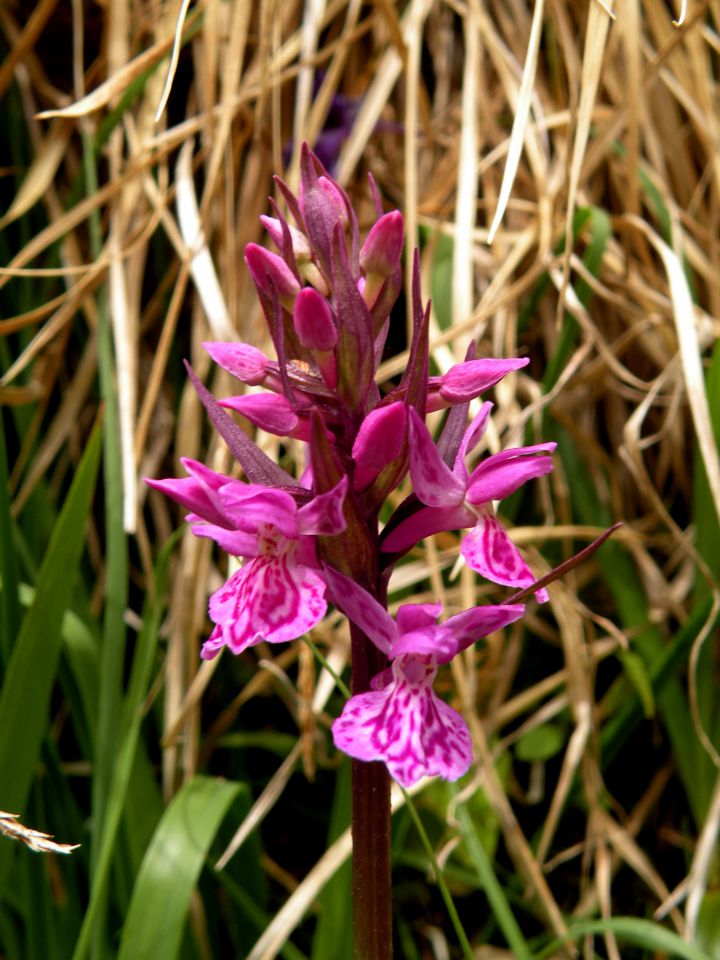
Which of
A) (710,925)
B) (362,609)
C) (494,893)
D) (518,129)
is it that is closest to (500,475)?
(362,609)

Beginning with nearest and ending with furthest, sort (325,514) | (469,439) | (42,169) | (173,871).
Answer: (325,514) → (469,439) → (173,871) → (42,169)

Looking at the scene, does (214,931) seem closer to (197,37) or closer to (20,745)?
(20,745)

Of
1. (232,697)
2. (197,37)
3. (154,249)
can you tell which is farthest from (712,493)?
(197,37)

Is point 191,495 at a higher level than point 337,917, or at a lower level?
higher

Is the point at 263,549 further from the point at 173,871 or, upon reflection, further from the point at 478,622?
the point at 173,871

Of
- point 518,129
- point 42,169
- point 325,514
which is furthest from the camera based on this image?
point 42,169

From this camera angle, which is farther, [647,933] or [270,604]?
[647,933]

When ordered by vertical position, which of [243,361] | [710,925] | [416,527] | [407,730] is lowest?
[710,925]

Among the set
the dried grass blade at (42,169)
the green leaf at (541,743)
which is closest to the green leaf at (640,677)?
the green leaf at (541,743)

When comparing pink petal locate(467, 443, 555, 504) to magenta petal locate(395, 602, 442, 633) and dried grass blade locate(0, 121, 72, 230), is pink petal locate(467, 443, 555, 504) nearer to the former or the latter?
magenta petal locate(395, 602, 442, 633)
